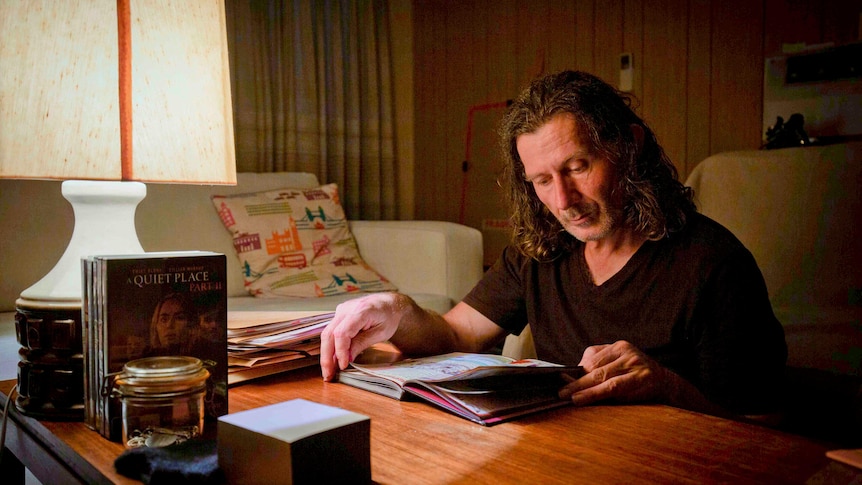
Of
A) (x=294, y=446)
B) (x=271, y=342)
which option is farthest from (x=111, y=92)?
(x=294, y=446)

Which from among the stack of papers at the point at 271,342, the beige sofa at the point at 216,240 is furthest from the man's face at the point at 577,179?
the beige sofa at the point at 216,240

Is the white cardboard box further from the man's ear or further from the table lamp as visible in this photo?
the man's ear

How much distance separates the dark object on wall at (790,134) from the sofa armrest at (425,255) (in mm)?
1125

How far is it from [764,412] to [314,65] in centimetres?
266

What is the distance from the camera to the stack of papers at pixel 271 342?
0.98m

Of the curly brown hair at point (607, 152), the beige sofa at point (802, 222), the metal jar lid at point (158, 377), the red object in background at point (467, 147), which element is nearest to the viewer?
the metal jar lid at point (158, 377)

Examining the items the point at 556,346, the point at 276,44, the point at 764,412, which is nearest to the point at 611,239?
the point at 556,346

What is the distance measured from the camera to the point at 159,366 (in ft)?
2.29

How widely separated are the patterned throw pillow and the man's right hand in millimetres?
1350

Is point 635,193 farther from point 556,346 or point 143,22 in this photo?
point 143,22

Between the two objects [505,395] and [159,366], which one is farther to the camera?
[505,395]

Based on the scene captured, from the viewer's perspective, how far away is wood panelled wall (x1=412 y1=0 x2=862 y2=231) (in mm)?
2678

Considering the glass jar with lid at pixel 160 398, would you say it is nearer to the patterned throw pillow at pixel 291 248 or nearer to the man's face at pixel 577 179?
the man's face at pixel 577 179

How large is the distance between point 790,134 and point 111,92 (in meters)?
2.33
